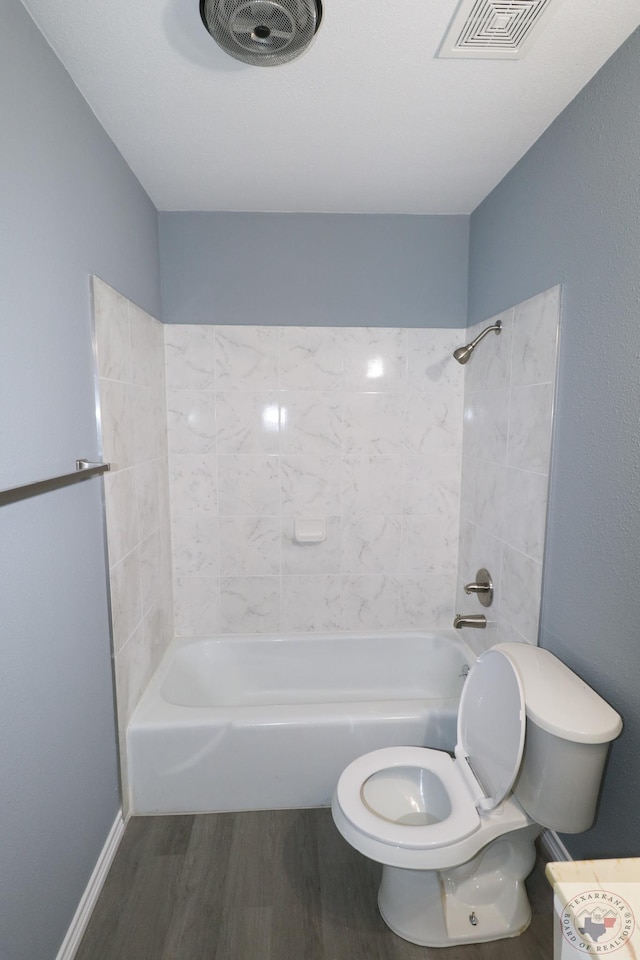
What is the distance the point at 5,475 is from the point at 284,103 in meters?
1.34

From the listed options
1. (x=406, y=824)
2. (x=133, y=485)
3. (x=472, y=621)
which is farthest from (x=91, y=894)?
(x=472, y=621)

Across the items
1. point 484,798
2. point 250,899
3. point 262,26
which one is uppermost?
point 262,26

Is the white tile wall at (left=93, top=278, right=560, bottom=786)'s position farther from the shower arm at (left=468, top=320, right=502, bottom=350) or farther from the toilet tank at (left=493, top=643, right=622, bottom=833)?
the toilet tank at (left=493, top=643, right=622, bottom=833)

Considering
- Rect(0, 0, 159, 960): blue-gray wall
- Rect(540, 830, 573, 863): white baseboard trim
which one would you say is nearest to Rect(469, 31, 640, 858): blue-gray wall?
Rect(540, 830, 573, 863): white baseboard trim

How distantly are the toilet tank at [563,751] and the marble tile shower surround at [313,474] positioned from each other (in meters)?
1.23

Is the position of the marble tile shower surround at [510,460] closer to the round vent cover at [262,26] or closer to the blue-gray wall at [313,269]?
the blue-gray wall at [313,269]

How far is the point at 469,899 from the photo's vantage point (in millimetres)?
1478

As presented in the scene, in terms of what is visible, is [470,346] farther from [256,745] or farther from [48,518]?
[256,745]

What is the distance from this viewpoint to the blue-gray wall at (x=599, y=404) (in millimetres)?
1264

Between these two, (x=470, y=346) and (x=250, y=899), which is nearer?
(x=250, y=899)

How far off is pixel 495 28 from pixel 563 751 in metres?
1.79

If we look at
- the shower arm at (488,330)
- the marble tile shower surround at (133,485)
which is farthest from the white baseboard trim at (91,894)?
the shower arm at (488,330)

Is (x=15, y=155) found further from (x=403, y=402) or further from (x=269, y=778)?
(x=269, y=778)

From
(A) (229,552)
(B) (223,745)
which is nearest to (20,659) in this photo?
(B) (223,745)
